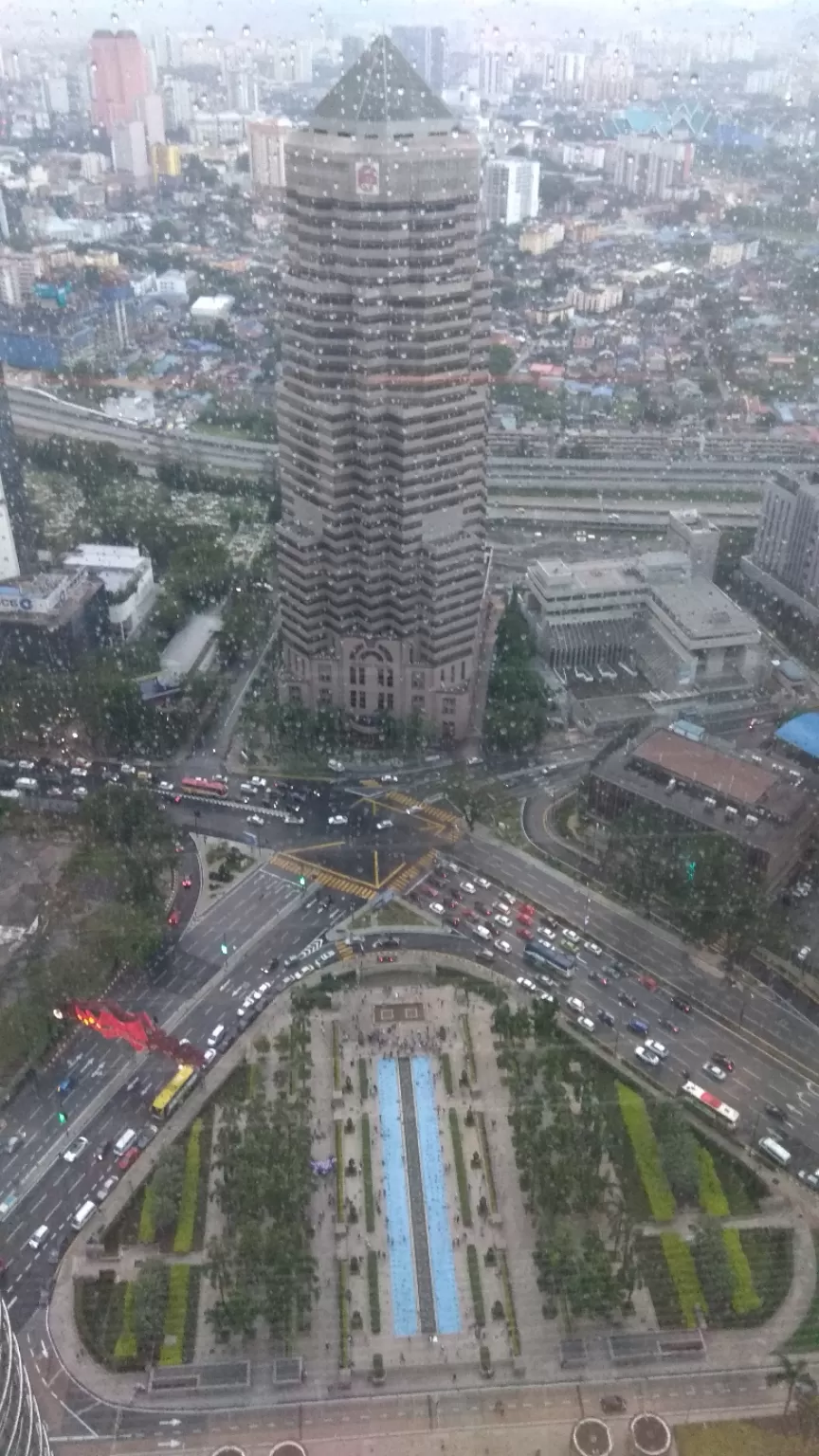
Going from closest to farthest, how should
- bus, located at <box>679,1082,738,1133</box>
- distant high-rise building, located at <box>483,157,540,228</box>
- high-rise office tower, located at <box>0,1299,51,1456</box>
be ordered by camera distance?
high-rise office tower, located at <box>0,1299,51,1456</box> < bus, located at <box>679,1082,738,1133</box> < distant high-rise building, located at <box>483,157,540,228</box>

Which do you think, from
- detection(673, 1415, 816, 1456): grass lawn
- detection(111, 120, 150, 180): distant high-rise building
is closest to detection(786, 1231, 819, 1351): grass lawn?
detection(673, 1415, 816, 1456): grass lawn

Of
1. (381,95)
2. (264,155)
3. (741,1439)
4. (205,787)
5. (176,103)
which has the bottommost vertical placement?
(741,1439)

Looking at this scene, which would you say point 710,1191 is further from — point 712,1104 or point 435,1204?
point 435,1204

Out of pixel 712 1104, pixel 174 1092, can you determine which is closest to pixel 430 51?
pixel 174 1092

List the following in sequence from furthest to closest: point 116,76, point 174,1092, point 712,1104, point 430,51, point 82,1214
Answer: point 116,76, point 430,51, point 174,1092, point 712,1104, point 82,1214

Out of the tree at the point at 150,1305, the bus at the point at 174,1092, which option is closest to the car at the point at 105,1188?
the bus at the point at 174,1092

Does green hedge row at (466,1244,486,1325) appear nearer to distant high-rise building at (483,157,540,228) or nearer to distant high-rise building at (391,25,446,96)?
distant high-rise building at (391,25,446,96)

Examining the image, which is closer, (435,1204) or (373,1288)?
(373,1288)

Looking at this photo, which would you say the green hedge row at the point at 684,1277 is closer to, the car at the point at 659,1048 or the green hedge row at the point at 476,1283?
the green hedge row at the point at 476,1283

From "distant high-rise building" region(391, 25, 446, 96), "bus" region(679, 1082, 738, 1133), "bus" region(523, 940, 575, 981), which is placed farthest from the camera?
"distant high-rise building" region(391, 25, 446, 96)
